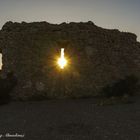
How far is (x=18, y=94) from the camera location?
17484mm

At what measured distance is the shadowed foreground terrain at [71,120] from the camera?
1016 cm

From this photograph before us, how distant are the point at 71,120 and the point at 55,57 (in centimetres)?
613

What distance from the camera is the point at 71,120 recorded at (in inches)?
477

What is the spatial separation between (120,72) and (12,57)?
18.5 ft

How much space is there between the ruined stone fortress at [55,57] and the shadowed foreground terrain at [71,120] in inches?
46.0

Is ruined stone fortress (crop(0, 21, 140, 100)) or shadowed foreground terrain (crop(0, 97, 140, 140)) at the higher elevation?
ruined stone fortress (crop(0, 21, 140, 100))

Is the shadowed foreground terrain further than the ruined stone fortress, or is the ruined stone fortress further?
the ruined stone fortress

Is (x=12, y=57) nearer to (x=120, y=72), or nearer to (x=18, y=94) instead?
(x=18, y=94)

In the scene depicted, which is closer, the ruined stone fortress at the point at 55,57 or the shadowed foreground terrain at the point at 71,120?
the shadowed foreground terrain at the point at 71,120

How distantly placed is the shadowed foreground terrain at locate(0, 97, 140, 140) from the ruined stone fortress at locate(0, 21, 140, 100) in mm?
1167

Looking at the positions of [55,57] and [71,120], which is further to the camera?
[55,57]

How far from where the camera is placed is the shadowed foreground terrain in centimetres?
1016

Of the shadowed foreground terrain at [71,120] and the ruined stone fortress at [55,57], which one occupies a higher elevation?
the ruined stone fortress at [55,57]

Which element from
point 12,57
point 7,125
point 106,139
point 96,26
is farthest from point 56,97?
point 106,139
